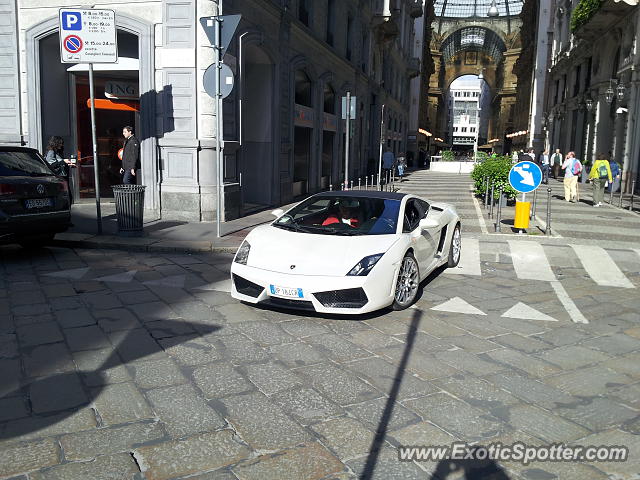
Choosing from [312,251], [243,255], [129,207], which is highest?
[129,207]

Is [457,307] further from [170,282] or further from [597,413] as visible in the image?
[170,282]

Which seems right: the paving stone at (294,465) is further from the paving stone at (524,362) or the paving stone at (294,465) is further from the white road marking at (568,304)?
the white road marking at (568,304)

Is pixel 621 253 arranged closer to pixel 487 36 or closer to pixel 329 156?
pixel 329 156

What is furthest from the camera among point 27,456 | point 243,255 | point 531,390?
point 243,255

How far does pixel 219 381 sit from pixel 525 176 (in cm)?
871

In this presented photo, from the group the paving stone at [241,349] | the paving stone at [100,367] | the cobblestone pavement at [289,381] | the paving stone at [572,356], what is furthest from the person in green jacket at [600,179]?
the paving stone at [100,367]

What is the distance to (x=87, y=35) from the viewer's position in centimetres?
980

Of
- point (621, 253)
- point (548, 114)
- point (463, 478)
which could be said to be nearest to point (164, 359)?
point (463, 478)

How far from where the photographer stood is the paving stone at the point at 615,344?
5246 millimetres

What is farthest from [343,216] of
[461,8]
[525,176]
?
[461,8]

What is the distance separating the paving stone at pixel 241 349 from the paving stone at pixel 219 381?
192 millimetres

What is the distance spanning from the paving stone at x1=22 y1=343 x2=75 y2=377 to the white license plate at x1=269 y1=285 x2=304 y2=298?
6.37 feet

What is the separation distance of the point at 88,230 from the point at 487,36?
296 ft

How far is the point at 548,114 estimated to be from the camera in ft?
147
